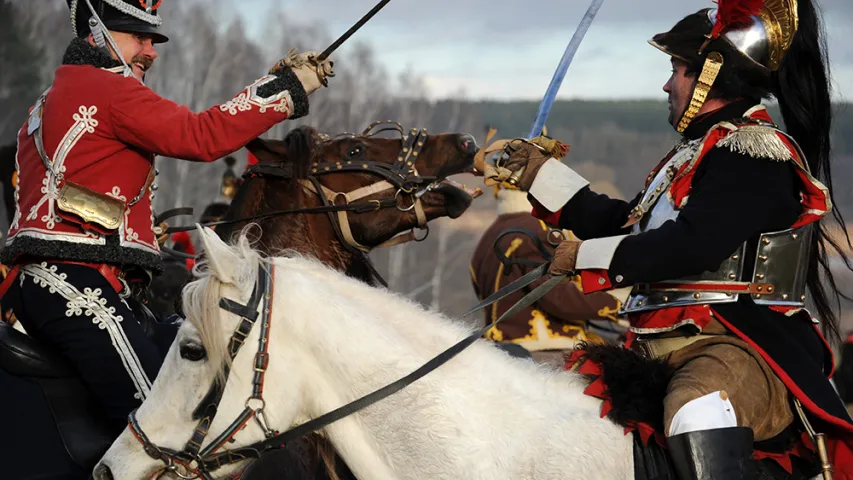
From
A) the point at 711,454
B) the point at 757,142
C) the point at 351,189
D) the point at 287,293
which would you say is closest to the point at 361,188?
Result: the point at 351,189

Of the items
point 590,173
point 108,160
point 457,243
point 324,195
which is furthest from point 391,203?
point 457,243

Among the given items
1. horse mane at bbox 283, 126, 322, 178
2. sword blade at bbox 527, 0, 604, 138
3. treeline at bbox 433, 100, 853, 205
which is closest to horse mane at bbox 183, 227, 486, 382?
sword blade at bbox 527, 0, 604, 138

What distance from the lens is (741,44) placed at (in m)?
3.27

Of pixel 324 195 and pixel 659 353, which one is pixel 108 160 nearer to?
pixel 324 195

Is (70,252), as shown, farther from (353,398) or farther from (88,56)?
(353,398)

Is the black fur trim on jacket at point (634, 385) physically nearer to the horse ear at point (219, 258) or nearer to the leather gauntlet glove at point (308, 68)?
the horse ear at point (219, 258)

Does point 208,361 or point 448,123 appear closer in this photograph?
point 208,361

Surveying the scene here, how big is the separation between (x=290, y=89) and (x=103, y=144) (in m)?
0.79

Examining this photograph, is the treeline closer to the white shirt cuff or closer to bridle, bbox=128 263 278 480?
the white shirt cuff

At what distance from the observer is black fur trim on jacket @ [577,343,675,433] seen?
308 centimetres

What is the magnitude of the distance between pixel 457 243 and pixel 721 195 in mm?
23697

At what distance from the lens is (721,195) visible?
3.04 meters

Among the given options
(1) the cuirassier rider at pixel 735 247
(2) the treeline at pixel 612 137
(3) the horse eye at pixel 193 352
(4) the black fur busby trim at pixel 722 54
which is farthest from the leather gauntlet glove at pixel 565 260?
(2) the treeline at pixel 612 137

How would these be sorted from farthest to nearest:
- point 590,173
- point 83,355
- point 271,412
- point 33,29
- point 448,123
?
point 448,123 → point 33,29 → point 590,173 → point 83,355 → point 271,412
